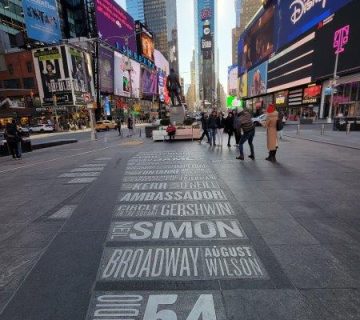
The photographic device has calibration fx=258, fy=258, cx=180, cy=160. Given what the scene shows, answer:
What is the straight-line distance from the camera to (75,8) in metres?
79.2

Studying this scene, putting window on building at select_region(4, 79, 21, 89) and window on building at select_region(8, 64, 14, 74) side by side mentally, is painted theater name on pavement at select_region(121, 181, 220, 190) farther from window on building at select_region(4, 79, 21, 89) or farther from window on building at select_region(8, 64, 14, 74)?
window on building at select_region(8, 64, 14, 74)

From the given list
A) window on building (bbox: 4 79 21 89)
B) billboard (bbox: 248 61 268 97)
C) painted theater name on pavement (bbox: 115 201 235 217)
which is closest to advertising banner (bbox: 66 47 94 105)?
window on building (bbox: 4 79 21 89)

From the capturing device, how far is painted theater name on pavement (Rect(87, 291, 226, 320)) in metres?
2.31

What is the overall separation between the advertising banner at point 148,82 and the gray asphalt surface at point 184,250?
3718 inches

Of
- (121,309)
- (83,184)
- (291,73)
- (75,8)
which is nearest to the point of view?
(121,309)

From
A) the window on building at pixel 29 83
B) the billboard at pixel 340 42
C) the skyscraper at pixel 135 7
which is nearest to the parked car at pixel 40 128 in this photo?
the window on building at pixel 29 83

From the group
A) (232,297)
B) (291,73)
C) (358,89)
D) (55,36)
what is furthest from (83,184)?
(291,73)

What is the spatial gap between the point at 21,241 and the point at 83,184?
3.20m

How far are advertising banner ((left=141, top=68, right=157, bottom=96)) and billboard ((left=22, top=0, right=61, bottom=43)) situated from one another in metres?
48.1

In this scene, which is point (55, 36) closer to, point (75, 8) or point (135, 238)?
point (75, 8)

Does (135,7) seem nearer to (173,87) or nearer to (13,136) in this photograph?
(173,87)

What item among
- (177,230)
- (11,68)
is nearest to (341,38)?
(177,230)

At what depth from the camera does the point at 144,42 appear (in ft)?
343

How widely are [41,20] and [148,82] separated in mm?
58463
